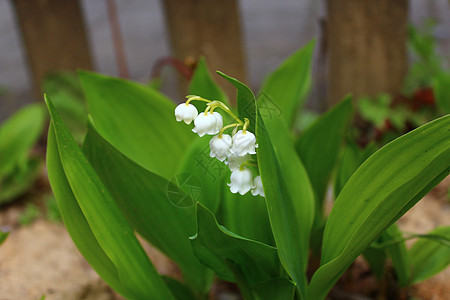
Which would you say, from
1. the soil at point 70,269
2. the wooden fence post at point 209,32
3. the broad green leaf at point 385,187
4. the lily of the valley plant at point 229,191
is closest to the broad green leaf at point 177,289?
the lily of the valley plant at point 229,191

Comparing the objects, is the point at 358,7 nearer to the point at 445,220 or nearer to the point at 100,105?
the point at 445,220

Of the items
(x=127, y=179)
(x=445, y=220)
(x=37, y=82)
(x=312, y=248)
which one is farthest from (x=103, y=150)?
(x=37, y=82)

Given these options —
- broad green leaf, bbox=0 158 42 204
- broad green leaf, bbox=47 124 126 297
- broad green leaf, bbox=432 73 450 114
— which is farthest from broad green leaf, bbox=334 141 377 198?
broad green leaf, bbox=0 158 42 204

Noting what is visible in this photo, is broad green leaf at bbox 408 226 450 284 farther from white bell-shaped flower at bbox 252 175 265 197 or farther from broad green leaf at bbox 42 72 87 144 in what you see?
broad green leaf at bbox 42 72 87 144

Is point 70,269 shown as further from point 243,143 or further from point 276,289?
point 243,143

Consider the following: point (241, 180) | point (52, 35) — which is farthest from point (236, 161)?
point (52, 35)

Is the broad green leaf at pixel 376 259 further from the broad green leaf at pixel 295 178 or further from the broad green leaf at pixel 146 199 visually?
Answer: the broad green leaf at pixel 146 199
